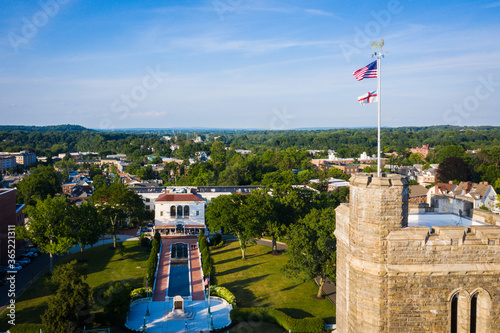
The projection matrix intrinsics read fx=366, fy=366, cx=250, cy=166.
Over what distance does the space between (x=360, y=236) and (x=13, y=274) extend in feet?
128

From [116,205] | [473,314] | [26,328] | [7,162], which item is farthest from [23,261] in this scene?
[7,162]

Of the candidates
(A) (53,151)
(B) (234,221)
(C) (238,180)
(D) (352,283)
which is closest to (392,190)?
(D) (352,283)

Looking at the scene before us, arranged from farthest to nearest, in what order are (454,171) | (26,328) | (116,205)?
1. (454,171)
2. (116,205)
3. (26,328)

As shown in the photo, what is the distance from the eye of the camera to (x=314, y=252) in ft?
108

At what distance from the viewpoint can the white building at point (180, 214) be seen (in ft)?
185

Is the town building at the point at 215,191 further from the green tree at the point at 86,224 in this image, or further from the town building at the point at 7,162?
the town building at the point at 7,162

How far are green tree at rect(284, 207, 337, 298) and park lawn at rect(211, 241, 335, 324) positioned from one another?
79.6 inches

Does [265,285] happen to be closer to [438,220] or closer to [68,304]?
[68,304]

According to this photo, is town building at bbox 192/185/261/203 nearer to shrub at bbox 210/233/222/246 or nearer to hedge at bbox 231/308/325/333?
→ shrub at bbox 210/233/222/246

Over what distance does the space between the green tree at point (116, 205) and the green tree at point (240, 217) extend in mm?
12378

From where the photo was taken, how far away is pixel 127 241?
5178 centimetres

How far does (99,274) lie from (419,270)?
1373 inches

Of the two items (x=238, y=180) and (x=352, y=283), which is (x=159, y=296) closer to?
(x=352, y=283)

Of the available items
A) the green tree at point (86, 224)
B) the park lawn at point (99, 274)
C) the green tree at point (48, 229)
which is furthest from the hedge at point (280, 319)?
the green tree at point (86, 224)
